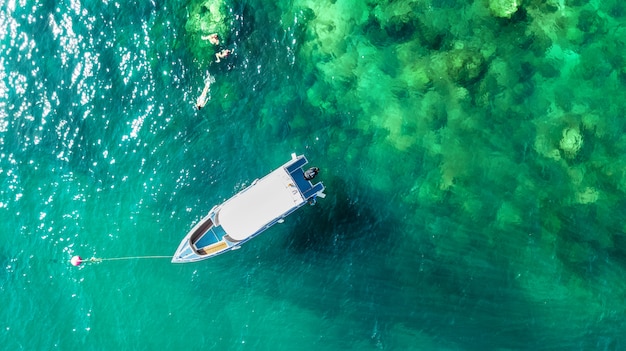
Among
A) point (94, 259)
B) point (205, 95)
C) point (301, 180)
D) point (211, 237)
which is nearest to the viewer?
point (301, 180)

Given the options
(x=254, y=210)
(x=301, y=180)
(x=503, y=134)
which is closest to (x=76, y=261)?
(x=254, y=210)

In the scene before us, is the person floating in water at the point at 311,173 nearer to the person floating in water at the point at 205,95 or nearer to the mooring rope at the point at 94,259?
the person floating in water at the point at 205,95

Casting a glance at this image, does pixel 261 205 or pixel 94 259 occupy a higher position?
pixel 94 259

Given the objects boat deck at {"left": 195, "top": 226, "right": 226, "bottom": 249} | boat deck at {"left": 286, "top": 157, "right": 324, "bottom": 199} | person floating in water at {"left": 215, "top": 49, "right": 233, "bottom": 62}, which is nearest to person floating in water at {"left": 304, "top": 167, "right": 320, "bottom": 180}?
boat deck at {"left": 286, "top": 157, "right": 324, "bottom": 199}

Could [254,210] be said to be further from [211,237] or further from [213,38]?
[213,38]

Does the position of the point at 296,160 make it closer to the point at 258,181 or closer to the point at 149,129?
the point at 258,181

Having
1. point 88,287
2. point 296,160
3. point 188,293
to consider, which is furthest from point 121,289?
point 296,160
